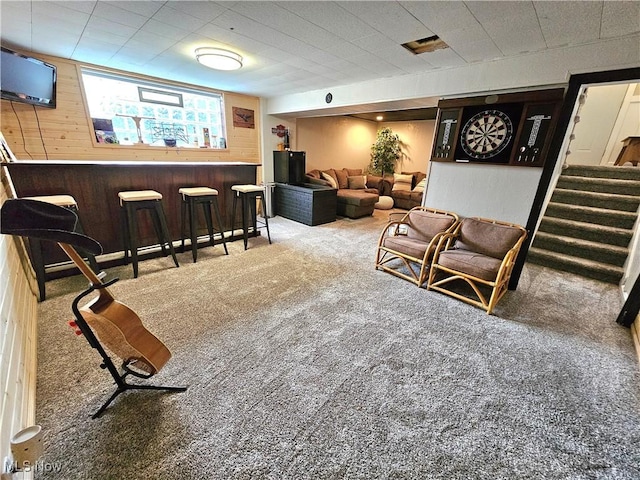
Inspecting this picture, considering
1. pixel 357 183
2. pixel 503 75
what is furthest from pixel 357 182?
pixel 503 75

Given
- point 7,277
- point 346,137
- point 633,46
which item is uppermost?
point 633,46

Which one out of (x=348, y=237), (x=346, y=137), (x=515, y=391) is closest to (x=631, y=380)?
(x=515, y=391)

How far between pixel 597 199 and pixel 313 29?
4.43 meters

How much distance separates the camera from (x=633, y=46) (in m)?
2.04

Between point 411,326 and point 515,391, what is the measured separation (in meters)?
0.76

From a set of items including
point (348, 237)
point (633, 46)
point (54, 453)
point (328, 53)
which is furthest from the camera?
point (348, 237)

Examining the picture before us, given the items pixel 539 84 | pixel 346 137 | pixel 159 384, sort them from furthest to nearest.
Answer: pixel 346 137 < pixel 539 84 < pixel 159 384

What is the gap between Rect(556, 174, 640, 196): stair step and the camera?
11.8 ft

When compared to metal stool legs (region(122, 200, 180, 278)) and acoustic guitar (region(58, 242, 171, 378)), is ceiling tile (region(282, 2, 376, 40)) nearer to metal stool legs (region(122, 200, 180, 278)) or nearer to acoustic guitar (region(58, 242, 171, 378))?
acoustic guitar (region(58, 242, 171, 378))

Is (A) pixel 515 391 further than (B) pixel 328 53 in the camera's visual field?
No

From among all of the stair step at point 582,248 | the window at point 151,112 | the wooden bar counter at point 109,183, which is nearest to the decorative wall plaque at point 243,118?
the window at point 151,112

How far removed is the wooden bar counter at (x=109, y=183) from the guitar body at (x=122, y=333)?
7.07ft

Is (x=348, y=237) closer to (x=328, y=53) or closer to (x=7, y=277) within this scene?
(x=328, y=53)

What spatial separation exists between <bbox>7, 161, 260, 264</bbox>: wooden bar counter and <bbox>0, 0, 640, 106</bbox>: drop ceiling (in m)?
1.18
